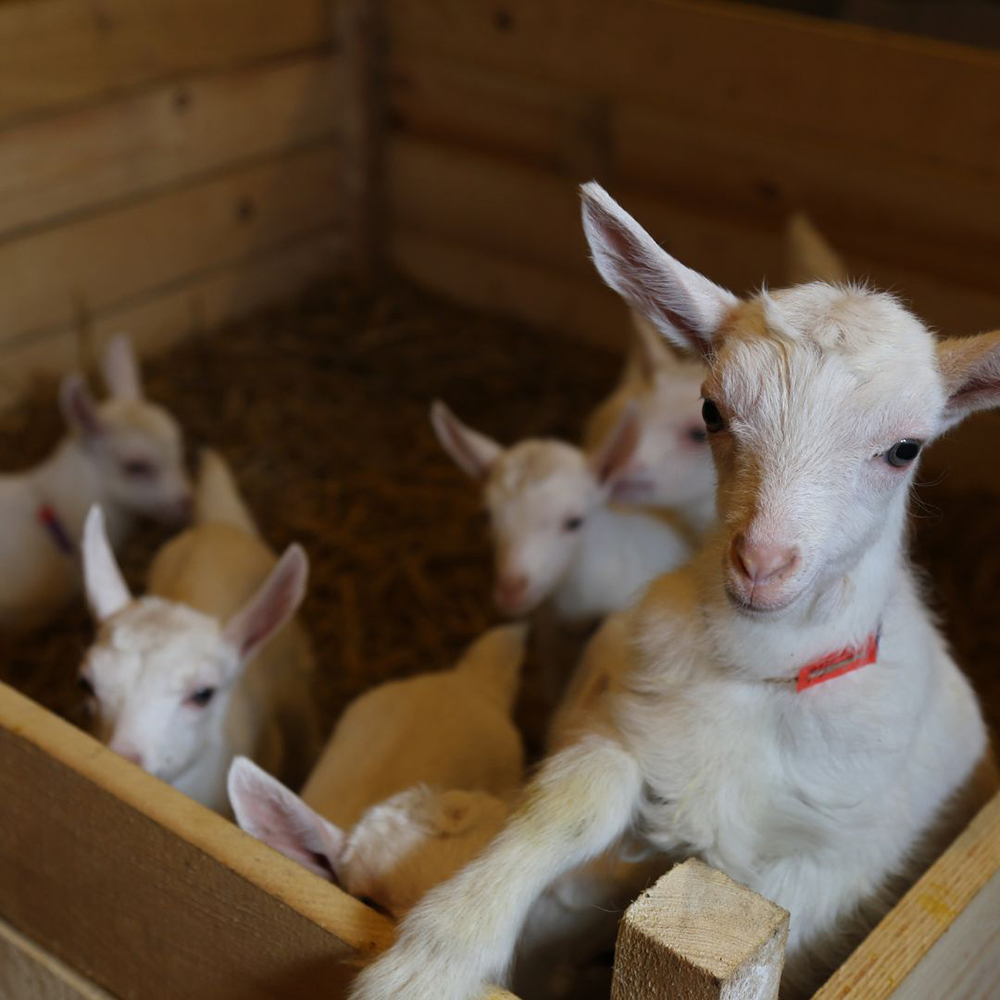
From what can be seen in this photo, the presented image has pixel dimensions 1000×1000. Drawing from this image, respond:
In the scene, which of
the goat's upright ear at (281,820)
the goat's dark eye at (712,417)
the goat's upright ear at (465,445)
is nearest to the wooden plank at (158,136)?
the goat's upright ear at (465,445)

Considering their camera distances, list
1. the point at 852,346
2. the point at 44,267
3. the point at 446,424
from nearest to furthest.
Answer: the point at 852,346 → the point at 446,424 → the point at 44,267

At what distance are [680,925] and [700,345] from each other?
2.90 feet

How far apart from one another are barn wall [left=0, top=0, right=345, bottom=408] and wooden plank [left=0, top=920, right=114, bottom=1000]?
2637mm

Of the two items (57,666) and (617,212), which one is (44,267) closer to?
(57,666)

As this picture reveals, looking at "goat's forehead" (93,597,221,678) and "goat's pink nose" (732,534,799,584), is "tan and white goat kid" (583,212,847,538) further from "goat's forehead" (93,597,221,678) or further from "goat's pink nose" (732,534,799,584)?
"goat's pink nose" (732,534,799,584)

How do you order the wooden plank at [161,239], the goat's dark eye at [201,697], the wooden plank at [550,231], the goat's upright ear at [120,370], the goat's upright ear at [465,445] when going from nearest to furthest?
the goat's dark eye at [201,697], the goat's upright ear at [465,445], the wooden plank at [550,231], the goat's upright ear at [120,370], the wooden plank at [161,239]

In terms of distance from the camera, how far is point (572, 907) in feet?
6.79

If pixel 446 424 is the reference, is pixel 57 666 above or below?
below

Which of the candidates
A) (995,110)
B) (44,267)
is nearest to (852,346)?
(995,110)

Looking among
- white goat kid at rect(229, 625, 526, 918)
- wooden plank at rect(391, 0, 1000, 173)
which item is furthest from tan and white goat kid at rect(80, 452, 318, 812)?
wooden plank at rect(391, 0, 1000, 173)

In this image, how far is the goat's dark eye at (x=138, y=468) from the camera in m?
4.06

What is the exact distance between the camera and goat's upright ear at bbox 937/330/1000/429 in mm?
1684

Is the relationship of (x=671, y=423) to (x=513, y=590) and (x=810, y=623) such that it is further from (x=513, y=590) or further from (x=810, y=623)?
(x=810, y=623)

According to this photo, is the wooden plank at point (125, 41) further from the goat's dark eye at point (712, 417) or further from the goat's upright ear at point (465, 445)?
the goat's dark eye at point (712, 417)
